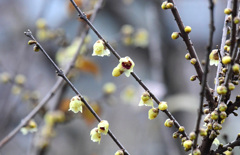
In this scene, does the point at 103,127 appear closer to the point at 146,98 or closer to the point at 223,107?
the point at 146,98

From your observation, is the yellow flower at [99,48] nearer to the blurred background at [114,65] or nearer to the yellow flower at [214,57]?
the yellow flower at [214,57]

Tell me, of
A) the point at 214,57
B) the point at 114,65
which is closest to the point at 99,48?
the point at 214,57

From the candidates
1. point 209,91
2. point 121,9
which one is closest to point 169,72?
point 121,9

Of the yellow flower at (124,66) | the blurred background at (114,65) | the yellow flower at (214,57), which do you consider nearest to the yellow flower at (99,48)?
the yellow flower at (124,66)

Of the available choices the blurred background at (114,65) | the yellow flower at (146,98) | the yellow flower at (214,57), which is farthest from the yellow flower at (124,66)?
the blurred background at (114,65)

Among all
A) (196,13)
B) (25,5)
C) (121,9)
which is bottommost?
(196,13)

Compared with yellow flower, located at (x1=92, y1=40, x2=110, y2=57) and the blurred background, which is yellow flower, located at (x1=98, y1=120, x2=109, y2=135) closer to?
yellow flower, located at (x1=92, y1=40, x2=110, y2=57)

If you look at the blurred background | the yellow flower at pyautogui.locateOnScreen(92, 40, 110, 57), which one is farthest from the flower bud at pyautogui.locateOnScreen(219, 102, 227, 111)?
the blurred background

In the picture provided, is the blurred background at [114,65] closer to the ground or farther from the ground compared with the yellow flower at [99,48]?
closer to the ground

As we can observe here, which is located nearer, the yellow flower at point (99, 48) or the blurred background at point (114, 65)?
the yellow flower at point (99, 48)

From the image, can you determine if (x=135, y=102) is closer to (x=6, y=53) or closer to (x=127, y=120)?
(x=127, y=120)

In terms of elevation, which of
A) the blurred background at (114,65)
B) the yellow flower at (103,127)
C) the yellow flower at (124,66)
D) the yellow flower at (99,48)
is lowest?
the blurred background at (114,65)
